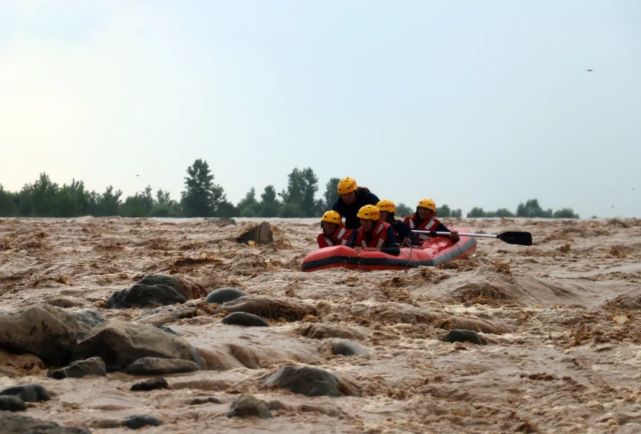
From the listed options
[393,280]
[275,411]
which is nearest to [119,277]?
[393,280]

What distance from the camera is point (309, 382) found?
281 inches

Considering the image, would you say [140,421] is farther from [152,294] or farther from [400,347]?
[152,294]

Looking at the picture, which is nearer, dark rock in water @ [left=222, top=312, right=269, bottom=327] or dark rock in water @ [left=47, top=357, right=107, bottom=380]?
dark rock in water @ [left=47, top=357, right=107, bottom=380]

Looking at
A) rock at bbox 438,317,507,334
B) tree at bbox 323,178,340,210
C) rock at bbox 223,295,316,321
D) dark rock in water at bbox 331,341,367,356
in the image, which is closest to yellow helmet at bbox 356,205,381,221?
rock at bbox 223,295,316,321

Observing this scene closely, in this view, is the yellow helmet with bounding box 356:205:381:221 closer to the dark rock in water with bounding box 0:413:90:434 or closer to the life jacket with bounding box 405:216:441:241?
the life jacket with bounding box 405:216:441:241

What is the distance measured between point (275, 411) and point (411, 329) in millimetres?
3361

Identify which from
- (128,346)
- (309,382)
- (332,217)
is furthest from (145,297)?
(332,217)

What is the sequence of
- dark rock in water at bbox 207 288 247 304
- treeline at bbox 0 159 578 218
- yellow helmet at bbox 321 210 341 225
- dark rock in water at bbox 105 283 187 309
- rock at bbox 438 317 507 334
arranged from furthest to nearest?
treeline at bbox 0 159 578 218 → yellow helmet at bbox 321 210 341 225 → dark rock in water at bbox 105 283 187 309 → dark rock in water at bbox 207 288 247 304 → rock at bbox 438 317 507 334

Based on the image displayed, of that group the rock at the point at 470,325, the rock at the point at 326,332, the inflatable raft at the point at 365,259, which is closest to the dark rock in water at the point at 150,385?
the rock at the point at 326,332

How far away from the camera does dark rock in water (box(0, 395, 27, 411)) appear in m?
6.40

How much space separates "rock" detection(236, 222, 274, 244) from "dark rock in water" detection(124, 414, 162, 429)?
15.0m

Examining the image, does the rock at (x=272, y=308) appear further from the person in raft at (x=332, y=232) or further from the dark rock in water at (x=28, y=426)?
the person in raft at (x=332, y=232)

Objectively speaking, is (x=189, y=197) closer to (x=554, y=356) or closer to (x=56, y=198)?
(x=56, y=198)

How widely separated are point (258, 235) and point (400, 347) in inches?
498
